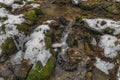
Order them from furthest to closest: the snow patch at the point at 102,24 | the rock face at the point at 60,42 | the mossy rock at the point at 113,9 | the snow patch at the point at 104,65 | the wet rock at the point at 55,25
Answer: the mossy rock at the point at 113,9, the wet rock at the point at 55,25, the snow patch at the point at 102,24, the snow patch at the point at 104,65, the rock face at the point at 60,42

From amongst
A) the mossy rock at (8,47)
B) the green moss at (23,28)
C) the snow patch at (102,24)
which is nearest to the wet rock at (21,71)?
the mossy rock at (8,47)

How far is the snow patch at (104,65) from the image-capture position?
1029 cm

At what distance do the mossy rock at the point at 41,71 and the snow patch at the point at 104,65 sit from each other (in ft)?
6.90

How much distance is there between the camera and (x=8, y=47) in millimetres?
11102

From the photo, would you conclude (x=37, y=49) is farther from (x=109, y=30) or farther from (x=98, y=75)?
(x=109, y=30)

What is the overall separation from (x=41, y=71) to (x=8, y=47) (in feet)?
7.74

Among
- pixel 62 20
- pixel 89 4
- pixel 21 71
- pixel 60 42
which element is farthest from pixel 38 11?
pixel 21 71

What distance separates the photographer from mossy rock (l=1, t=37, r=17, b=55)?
11.0 metres

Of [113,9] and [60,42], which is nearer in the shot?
[60,42]

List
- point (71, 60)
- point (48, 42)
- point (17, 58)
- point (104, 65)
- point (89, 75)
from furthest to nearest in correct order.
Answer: point (48, 42) → point (17, 58) → point (104, 65) → point (71, 60) → point (89, 75)

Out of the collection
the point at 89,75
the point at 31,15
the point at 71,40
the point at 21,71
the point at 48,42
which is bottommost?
the point at 89,75

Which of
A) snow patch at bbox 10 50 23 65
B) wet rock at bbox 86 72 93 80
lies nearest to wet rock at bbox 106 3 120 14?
wet rock at bbox 86 72 93 80

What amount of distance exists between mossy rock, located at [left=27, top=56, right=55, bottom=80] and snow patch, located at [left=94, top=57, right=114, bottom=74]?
2.10m

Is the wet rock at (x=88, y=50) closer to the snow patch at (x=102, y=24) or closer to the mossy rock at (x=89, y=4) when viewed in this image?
the snow patch at (x=102, y=24)
